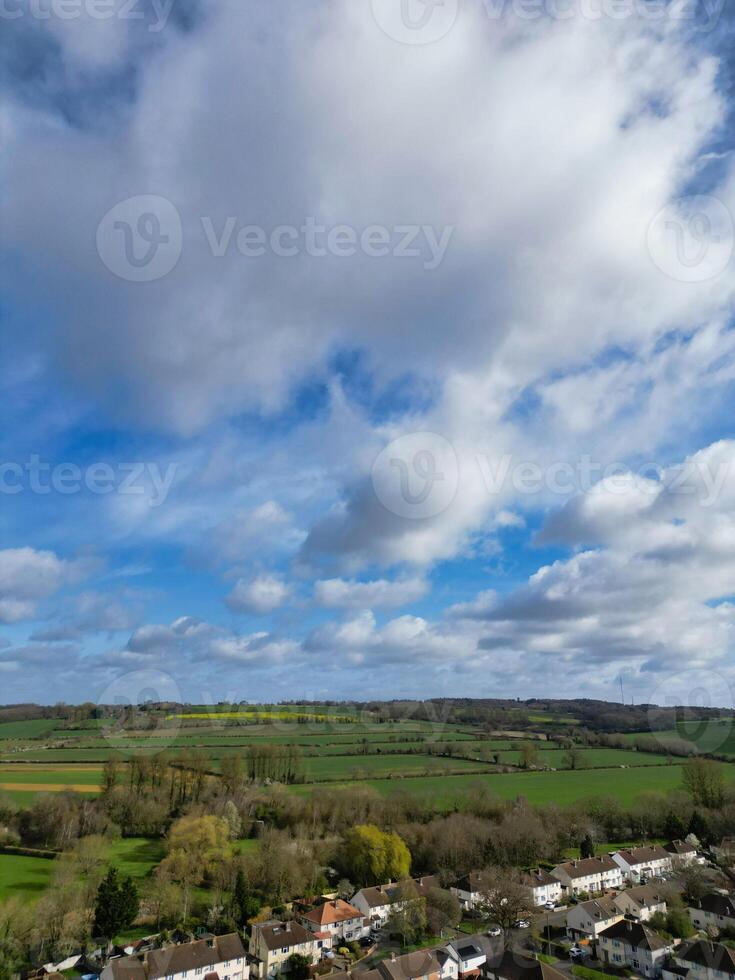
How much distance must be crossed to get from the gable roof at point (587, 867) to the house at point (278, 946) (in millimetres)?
22537

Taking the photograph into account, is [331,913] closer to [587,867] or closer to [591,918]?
[591,918]

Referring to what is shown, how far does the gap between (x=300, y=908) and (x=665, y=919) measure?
2470 centimetres

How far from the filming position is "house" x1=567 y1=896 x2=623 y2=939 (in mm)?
39969

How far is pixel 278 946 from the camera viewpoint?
117 feet

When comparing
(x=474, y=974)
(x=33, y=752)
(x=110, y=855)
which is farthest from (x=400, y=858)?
(x=33, y=752)

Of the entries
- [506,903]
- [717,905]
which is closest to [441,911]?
[506,903]

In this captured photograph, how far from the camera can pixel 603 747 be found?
372 ft

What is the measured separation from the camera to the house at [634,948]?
35000mm

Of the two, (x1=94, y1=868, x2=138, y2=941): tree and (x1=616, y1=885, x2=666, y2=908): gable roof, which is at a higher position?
(x1=94, y1=868, x2=138, y2=941): tree

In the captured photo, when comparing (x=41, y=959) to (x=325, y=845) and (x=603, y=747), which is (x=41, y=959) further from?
(x=603, y=747)

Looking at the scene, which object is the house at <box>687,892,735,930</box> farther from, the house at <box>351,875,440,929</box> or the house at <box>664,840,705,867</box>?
the house at <box>351,875,440,929</box>

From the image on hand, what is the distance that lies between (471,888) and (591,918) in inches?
360

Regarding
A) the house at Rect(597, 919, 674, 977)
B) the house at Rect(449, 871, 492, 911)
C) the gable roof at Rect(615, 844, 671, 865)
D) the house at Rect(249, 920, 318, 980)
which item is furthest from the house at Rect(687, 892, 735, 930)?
the house at Rect(249, 920, 318, 980)

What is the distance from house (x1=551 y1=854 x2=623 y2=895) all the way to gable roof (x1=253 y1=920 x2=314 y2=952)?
23.0 meters
